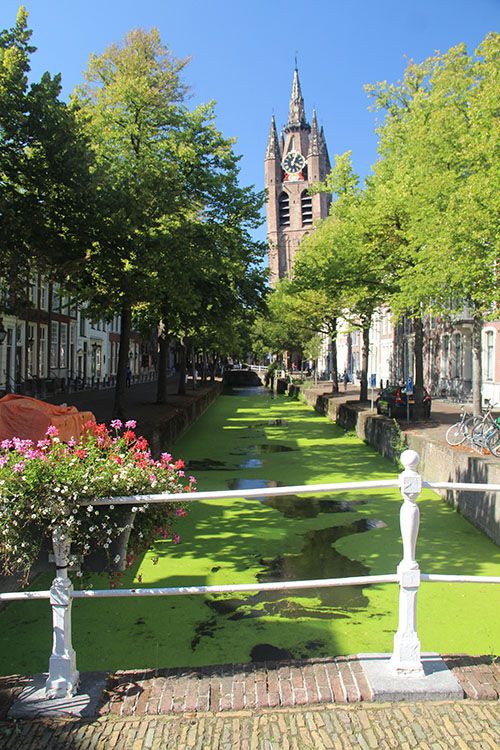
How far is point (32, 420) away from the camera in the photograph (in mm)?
8336

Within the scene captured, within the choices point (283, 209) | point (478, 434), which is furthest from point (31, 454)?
point (283, 209)

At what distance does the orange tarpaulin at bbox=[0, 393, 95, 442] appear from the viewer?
26.7 ft

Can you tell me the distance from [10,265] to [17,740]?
10.9m

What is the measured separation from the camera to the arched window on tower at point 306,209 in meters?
120

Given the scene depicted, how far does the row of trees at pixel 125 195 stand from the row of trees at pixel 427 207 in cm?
300

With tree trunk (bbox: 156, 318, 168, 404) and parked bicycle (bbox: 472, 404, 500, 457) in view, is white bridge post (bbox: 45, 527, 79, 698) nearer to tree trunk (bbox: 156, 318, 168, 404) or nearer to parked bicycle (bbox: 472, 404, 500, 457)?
parked bicycle (bbox: 472, 404, 500, 457)

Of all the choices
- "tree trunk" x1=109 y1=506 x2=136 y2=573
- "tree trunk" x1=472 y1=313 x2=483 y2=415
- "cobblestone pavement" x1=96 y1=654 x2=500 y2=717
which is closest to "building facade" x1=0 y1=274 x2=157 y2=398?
"tree trunk" x1=472 y1=313 x2=483 y2=415

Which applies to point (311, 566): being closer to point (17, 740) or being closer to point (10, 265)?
point (17, 740)

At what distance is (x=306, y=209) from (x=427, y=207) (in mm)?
109785

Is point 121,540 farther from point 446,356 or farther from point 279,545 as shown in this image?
point 446,356

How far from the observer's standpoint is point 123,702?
11.1 feet

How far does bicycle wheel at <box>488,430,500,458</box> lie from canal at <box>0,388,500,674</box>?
4.35 ft

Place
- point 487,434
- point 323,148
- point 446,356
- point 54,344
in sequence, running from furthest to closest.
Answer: point 323,148 < point 54,344 < point 446,356 < point 487,434

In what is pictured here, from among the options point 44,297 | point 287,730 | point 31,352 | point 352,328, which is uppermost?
point 44,297
